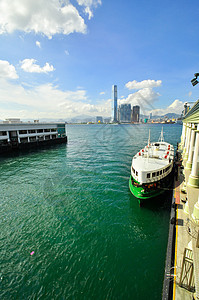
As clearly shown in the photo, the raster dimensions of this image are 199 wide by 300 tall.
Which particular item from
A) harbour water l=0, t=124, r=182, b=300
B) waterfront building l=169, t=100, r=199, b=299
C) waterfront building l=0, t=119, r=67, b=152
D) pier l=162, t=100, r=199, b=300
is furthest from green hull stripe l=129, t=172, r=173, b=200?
waterfront building l=0, t=119, r=67, b=152

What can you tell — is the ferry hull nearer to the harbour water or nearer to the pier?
the harbour water

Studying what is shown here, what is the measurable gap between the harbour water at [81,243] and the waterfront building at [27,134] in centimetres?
3818

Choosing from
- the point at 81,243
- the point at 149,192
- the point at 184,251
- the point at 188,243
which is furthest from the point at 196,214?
the point at 81,243

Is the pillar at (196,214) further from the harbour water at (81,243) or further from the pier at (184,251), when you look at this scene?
the harbour water at (81,243)

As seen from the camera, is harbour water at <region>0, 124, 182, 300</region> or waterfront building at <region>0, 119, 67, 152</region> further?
waterfront building at <region>0, 119, 67, 152</region>

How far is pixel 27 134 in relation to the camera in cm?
6238

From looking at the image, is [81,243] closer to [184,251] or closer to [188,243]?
[184,251]

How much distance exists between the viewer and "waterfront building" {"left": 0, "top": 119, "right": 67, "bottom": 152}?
180 ft

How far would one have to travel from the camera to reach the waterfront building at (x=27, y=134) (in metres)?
54.8

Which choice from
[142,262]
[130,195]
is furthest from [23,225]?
[130,195]

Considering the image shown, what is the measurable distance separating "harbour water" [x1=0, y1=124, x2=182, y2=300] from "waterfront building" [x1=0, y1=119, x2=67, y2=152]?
38.2m

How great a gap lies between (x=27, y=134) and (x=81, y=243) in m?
61.2

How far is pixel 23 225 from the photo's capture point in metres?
16.1

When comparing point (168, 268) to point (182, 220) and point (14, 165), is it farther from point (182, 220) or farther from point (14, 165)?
point (14, 165)
